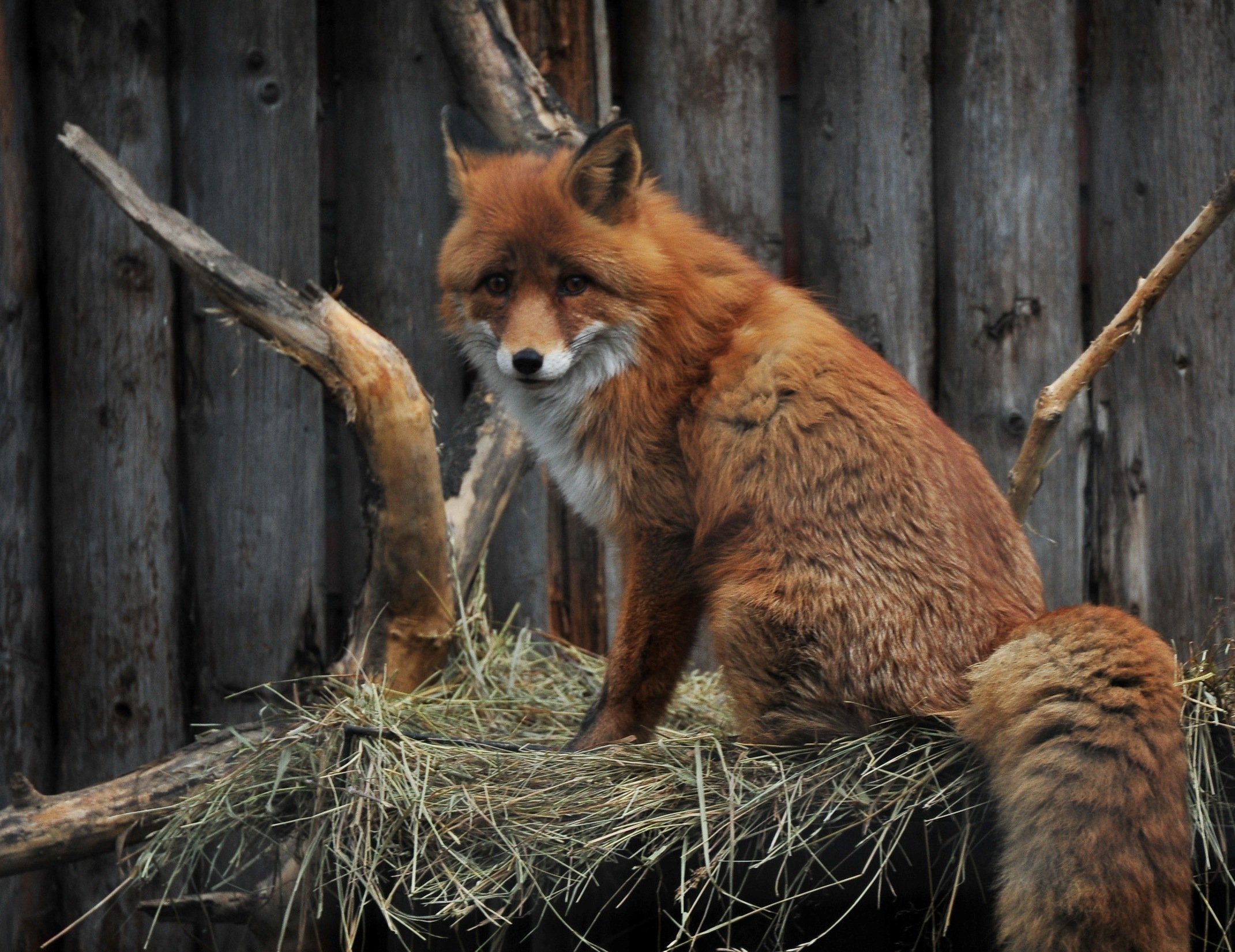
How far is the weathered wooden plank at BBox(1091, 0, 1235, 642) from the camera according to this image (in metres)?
4.59

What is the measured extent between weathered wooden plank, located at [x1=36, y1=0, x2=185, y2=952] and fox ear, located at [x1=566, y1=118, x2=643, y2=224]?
1.88 m

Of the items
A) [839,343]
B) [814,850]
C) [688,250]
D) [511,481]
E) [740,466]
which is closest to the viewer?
[814,850]

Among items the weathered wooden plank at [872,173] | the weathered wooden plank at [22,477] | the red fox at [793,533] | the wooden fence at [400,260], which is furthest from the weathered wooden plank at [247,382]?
the weathered wooden plank at [872,173]

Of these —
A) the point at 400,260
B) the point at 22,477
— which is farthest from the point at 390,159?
the point at 22,477

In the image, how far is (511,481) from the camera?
4582 mm

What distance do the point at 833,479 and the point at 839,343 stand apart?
1.68ft

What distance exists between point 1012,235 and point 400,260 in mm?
2460

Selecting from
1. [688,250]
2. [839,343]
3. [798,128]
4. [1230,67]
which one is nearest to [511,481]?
A: [688,250]

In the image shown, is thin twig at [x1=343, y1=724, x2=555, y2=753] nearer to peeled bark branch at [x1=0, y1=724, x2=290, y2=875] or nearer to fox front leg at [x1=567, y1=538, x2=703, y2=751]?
fox front leg at [x1=567, y1=538, x2=703, y2=751]

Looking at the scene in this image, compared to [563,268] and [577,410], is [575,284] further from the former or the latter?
[577,410]

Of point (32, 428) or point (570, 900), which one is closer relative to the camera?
point (570, 900)

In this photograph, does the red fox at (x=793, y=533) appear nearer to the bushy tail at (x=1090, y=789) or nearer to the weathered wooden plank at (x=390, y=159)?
the bushy tail at (x=1090, y=789)

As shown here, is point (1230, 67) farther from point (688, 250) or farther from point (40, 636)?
point (40, 636)

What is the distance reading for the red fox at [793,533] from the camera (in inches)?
98.2
